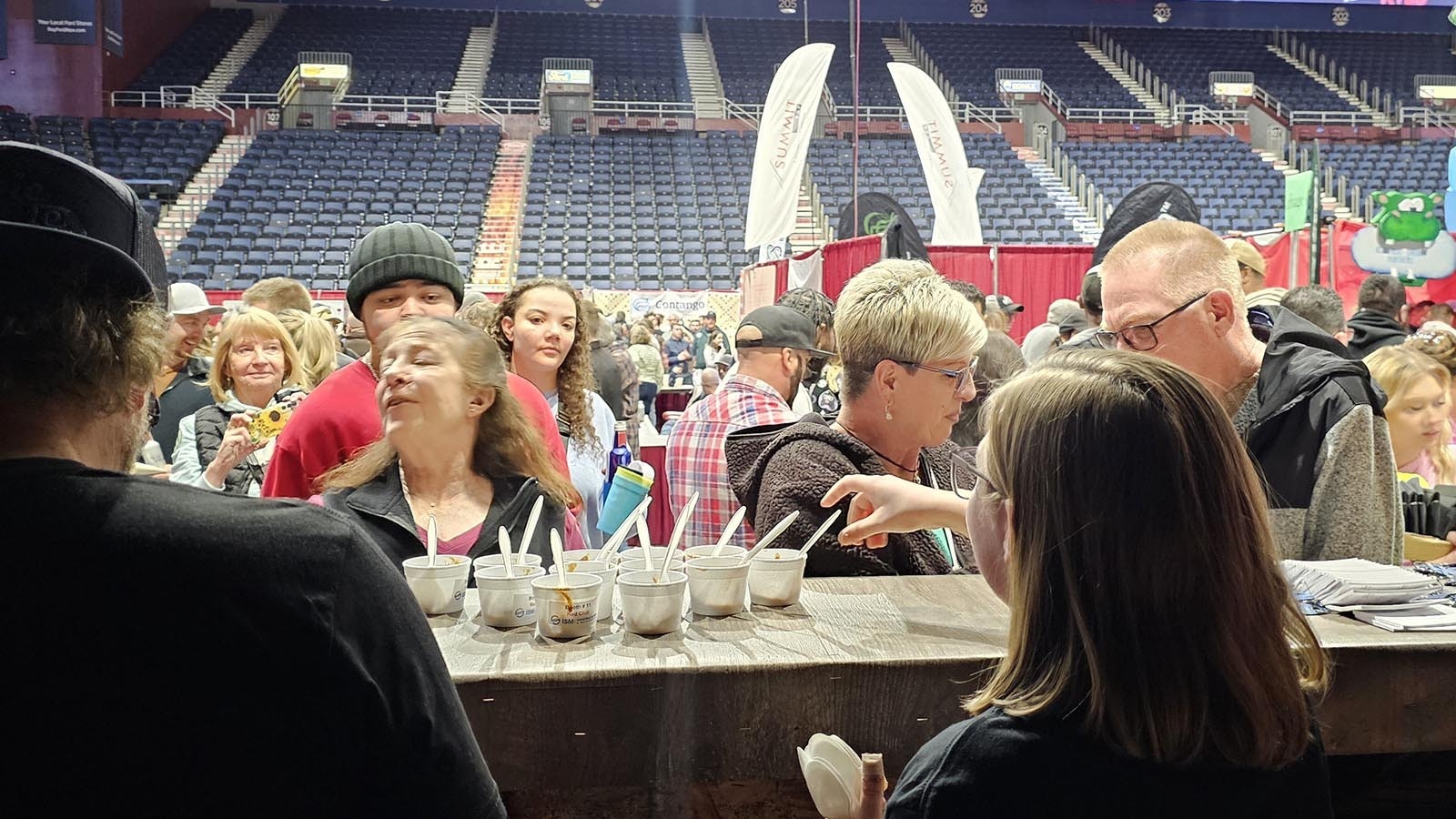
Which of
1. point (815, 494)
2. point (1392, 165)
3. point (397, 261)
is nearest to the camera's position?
point (815, 494)

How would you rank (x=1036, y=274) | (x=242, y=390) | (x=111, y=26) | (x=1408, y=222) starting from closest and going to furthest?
1. (x=242, y=390)
2. (x=1408, y=222)
3. (x=1036, y=274)
4. (x=111, y=26)

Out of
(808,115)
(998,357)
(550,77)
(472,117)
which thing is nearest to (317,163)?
(472,117)

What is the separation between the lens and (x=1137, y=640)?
2.79 feet

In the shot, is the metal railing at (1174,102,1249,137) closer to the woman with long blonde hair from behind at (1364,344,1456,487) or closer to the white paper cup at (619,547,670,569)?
the woman with long blonde hair from behind at (1364,344,1456,487)

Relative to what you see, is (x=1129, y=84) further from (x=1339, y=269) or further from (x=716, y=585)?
(x=716, y=585)

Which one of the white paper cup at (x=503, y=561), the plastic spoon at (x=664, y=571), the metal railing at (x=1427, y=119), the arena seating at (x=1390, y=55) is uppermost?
the arena seating at (x=1390, y=55)

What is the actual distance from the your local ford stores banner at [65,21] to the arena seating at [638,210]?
764 centimetres

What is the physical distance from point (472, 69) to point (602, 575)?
82.7 ft

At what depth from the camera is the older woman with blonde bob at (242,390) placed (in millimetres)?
2926

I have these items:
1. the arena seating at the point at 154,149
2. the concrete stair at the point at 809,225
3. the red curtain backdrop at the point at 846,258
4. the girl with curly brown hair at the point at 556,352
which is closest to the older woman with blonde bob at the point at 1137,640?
the girl with curly brown hair at the point at 556,352

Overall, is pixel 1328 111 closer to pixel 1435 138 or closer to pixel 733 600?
pixel 1435 138

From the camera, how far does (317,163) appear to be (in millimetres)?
18562

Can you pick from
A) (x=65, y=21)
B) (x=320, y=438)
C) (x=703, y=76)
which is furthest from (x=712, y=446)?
(x=703, y=76)

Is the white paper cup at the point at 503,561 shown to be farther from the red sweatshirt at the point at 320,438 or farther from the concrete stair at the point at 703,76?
the concrete stair at the point at 703,76
